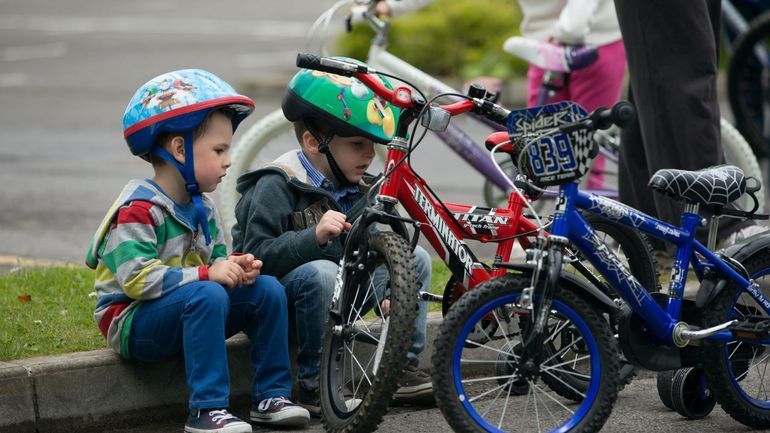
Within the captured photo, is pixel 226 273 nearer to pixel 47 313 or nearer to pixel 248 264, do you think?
pixel 248 264

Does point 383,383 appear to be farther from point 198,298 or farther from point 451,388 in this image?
point 198,298

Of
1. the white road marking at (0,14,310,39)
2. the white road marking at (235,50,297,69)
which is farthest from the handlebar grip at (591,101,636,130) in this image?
the white road marking at (0,14,310,39)

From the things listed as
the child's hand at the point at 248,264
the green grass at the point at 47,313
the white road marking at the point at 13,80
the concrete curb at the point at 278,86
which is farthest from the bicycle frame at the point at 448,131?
the white road marking at the point at 13,80

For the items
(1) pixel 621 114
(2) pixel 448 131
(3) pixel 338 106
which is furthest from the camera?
(2) pixel 448 131

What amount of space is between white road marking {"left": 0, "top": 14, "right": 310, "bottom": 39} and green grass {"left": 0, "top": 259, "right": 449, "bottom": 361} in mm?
16344

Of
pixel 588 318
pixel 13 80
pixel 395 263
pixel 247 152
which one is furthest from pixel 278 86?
pixel 588 318

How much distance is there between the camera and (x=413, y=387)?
185 inches

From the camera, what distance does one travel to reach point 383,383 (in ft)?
12.9

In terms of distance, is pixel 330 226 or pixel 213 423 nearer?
pixel 213 423

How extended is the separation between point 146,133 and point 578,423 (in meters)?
1.67

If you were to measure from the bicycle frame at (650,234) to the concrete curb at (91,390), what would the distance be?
52.4 inches

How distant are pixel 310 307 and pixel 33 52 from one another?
15.6m

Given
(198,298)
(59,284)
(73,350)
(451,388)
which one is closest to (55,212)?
(59,284)

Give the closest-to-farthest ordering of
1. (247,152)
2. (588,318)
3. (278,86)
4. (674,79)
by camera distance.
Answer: (588,318) → (674,79) → (247,152) → (278,86)
